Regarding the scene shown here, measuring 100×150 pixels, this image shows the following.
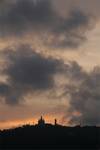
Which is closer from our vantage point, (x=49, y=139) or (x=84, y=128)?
(x=49, y=139)

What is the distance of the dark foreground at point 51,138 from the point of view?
125 m

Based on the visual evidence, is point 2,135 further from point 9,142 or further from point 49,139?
point 49,139

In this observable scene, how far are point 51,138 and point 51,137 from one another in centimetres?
29

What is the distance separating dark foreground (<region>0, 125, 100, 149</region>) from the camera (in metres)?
125

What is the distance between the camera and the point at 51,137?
127 m

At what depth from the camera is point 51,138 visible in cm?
12706

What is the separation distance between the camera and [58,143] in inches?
4897

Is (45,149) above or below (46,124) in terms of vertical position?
below

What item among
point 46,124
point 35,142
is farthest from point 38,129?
point 46,124

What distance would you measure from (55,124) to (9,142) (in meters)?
20.7

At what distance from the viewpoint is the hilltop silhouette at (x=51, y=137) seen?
125150 mm

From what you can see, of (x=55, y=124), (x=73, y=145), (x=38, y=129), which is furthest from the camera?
(x=55, y=124)

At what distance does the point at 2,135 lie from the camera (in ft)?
443

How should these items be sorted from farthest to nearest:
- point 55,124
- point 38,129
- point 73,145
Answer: point 55,124 < point 38,129 < point 73,145
